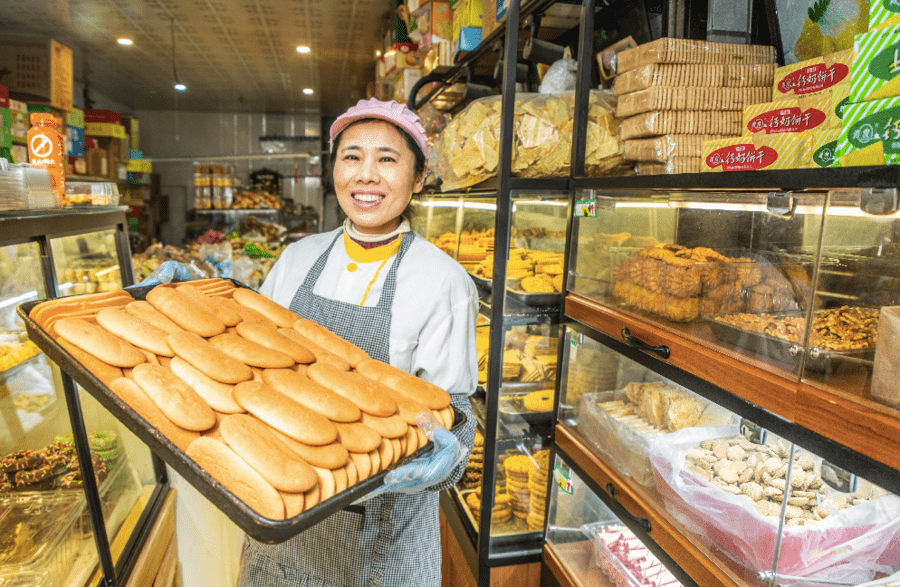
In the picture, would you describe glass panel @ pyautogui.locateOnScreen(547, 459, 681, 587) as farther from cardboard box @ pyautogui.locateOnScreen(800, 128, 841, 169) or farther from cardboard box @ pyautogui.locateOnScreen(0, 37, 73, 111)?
cardboard box @ pyautogui.locateOnScreen(0, 37, 73, 111)

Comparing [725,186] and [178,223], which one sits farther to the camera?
[178,223]

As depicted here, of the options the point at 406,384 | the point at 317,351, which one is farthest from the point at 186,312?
the point at 406,384

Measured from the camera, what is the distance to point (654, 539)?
1.48 meters

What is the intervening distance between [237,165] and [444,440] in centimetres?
1067

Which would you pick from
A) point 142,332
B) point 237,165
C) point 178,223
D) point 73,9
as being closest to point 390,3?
point 73,9

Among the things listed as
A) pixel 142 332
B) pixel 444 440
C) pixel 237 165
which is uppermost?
pixel 237 165

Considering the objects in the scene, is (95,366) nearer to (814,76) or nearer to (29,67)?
(814,76)

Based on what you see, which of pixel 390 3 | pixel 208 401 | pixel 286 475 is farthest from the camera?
pixel 390 3

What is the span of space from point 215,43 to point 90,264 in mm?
4622

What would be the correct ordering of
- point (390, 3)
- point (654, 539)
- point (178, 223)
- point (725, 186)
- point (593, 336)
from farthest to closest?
point (178, 223) < point (390, 3) < point (593, 336) < point (654, 539) < point (725, 186)

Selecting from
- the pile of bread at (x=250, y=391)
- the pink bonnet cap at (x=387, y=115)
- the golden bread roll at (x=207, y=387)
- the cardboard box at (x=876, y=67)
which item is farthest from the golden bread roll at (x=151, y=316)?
the cardboard box at (x=876, y=67)

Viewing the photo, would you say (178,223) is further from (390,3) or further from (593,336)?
(593,336)

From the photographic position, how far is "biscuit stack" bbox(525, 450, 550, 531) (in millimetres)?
2375

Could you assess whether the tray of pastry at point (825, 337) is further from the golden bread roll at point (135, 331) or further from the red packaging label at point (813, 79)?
the golden bread roll at point (135, 331)
